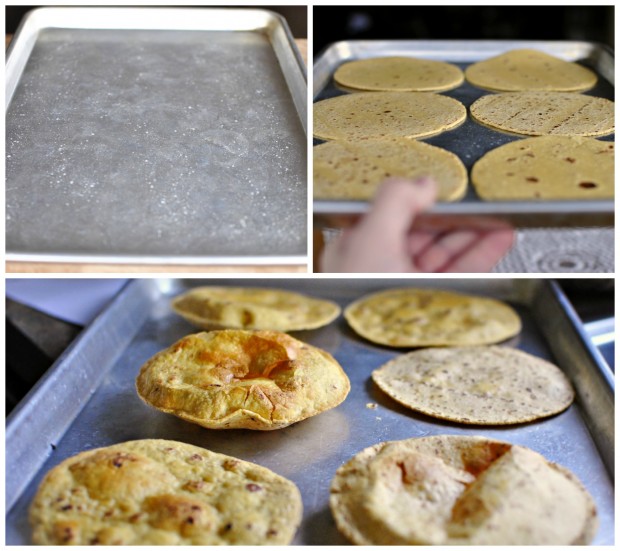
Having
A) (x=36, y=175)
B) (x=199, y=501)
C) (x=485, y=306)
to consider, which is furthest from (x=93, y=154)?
(x=485, y=306)

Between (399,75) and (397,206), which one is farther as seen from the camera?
(399,75)

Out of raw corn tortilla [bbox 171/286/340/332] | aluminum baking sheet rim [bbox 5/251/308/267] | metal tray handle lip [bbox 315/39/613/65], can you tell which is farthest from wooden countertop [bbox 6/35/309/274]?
metal tray handle lip [bbox 315/39/613/65]

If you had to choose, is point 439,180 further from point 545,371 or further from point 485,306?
point 485,306

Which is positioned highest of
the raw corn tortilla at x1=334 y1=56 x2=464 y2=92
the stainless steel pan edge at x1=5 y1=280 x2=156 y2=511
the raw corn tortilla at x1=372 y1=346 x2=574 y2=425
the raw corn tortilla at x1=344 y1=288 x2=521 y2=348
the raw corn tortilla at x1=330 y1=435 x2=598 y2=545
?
the raw corn tortilla at x1=334 y1=56 x2=464 y2=92

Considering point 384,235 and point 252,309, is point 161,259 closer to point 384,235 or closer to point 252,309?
point 384,235

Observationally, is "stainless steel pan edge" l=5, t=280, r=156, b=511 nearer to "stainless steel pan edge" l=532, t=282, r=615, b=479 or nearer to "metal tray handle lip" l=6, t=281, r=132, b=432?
"metal tray handle lip" l=6, t=281, r=132, b=432

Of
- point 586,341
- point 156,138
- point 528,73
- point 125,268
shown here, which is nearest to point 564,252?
point 586,341
